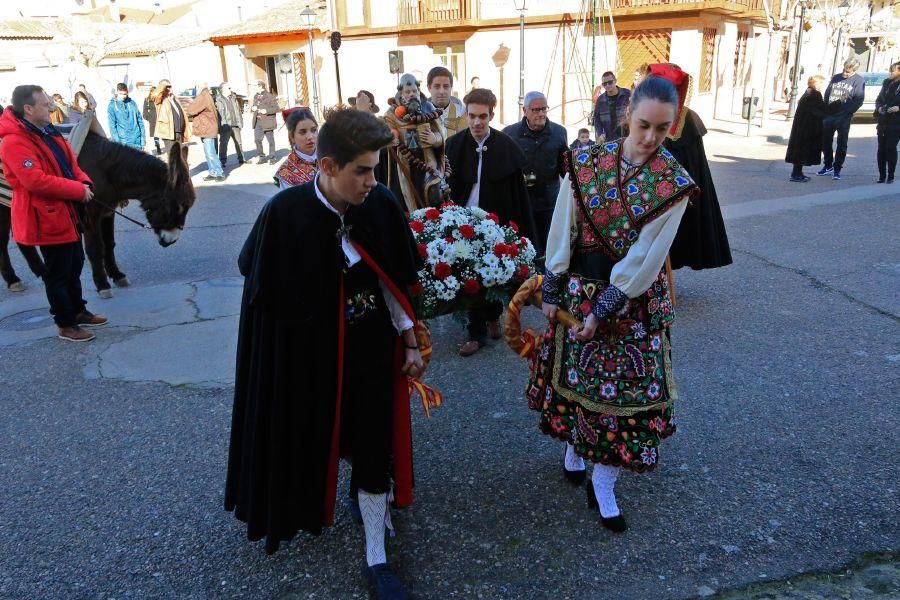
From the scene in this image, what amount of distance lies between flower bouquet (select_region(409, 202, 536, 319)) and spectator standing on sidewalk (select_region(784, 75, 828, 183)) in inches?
377

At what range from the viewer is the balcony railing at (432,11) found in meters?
24.8

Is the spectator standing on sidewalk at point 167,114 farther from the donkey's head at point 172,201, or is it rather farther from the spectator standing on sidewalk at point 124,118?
the donkey's head at point 172,201

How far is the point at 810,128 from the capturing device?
38.6 ft

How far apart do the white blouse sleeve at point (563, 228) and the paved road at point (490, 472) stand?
121cm

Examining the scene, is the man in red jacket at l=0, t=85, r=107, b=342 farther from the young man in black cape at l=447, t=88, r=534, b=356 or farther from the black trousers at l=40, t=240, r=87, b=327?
the young man in black cape at l=447, t=88, r=534, b=356

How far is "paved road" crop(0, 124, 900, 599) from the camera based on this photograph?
2859 mm

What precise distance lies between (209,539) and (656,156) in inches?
101

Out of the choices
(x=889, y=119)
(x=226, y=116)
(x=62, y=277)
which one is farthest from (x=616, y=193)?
(x=226, y=116)

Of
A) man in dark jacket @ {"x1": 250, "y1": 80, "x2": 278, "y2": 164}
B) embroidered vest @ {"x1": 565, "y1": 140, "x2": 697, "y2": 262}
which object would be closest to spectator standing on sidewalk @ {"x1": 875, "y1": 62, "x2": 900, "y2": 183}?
embroidered vest @ {"x1": 565, "y1": 140, "x2": 697, "y2": 262}

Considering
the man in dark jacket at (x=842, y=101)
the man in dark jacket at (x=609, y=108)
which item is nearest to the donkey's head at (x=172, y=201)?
the man in dark jacket at (x=609, y=108)

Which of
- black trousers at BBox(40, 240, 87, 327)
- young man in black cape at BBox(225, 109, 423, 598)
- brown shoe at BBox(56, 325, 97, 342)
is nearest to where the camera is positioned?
young man in black cape at BBox(225, 109, 423, 598)

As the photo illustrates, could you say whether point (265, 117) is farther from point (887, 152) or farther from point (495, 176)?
point (887, 152)

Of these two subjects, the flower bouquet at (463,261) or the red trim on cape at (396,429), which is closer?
the red trim on cape at (396,429)

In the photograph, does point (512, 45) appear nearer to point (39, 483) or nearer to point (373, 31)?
point (373, 31)
